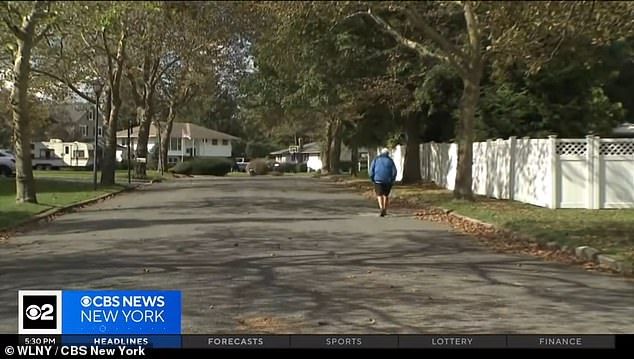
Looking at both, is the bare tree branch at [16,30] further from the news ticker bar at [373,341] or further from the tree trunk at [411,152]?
the tree trunk at [411,152]

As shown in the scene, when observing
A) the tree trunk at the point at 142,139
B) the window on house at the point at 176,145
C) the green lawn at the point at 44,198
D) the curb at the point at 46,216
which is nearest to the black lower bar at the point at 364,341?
the curb at the point at 46,216

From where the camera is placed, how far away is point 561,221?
17.9 metres

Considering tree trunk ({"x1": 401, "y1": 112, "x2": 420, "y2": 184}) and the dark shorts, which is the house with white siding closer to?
tree trunk ({"x1": 401, "y1": 112, "x2": 420, "y2": 184})

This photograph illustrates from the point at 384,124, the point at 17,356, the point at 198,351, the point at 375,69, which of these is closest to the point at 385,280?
the point at 198,351

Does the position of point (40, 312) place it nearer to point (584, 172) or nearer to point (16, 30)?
point (16, 30)

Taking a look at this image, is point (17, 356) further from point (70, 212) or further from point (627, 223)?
point (70, 212)

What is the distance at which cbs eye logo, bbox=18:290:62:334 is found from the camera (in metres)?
7.39

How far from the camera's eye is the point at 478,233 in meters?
17.6

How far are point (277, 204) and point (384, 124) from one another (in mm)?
12616

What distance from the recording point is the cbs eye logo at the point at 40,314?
24.2 feet

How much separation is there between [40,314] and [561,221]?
12623 millimetres

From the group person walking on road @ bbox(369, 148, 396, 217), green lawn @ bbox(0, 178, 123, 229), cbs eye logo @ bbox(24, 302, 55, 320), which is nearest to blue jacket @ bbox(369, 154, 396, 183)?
person walking on road @ bbox(369, 148, 396, 217)

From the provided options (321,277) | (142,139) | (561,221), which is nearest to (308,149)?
(142,139)

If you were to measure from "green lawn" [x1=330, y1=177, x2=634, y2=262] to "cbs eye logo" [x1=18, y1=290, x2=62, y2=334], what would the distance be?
27.1 ft
